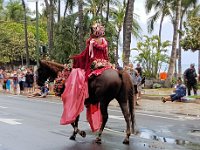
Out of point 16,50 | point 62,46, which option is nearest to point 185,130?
point 62,46

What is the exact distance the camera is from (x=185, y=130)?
40.1ft

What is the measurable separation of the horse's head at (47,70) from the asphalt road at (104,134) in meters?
1.34

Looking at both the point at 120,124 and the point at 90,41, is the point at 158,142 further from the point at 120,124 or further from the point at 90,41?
the point at 120,124

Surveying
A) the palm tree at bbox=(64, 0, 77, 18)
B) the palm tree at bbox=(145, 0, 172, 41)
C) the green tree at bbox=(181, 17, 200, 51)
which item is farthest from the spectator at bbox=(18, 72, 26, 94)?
the palm tree at bbox=(145, 0, 172, 41)

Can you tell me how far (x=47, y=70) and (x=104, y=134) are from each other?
2.06 meters

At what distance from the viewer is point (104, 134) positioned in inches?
437

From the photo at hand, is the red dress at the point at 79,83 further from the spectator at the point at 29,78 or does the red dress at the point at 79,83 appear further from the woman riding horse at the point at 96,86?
the spectator at the point at 29,78

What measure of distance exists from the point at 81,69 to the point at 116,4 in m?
29.0

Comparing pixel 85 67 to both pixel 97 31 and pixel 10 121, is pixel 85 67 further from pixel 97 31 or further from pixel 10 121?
pixel 10 121

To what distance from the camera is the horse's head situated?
10.8 meters

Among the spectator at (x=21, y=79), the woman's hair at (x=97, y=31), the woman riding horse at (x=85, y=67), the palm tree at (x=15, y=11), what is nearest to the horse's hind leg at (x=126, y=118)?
the woman riding horse at (x=85, y=67)

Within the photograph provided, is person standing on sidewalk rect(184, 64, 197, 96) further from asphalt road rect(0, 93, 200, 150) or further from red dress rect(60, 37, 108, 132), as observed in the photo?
red dress rect(60, 37, 108, 132)

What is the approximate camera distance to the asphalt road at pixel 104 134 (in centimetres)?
941

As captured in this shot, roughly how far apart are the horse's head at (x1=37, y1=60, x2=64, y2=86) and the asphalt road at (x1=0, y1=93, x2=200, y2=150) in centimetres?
134
